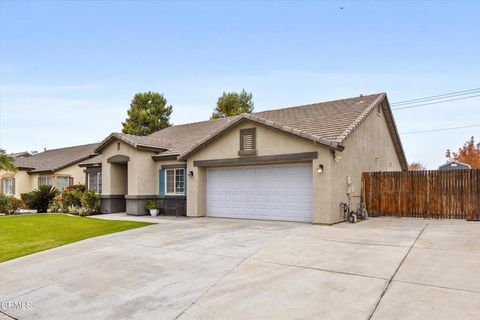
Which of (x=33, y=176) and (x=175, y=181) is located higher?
(x=33, y=176)

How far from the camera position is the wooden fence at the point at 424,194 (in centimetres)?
1267

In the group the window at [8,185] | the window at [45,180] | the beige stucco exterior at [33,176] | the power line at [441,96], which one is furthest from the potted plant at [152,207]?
the power line at [441,96]

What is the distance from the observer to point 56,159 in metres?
29.7

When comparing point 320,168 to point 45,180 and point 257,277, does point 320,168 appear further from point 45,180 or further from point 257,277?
point 45,180

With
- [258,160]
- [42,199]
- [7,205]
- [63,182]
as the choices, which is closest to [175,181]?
[258,160]

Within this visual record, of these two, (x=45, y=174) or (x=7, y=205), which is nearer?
(x=7, y=205)

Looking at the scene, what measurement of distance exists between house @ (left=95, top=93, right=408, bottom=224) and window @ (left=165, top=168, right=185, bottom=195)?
0.05 metres

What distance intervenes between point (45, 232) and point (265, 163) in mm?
8979

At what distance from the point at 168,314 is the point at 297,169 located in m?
9.25

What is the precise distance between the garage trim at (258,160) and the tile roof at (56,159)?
13796mm

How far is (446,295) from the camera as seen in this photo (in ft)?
16.0

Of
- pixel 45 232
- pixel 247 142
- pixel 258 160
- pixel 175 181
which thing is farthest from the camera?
pixel 175 181

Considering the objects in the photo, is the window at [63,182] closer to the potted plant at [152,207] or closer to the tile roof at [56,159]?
the tile roof at [56,159]

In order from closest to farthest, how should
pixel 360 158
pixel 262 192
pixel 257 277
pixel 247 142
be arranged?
pixel 257 277 → pixel 262 192 → pixel 247 142 → pixel 360 158
